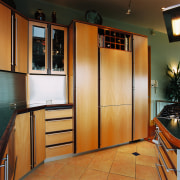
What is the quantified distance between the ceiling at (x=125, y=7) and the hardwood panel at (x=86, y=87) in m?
0.75

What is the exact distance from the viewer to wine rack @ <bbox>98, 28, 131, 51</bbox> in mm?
3049

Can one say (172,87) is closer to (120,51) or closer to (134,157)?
(120,51)

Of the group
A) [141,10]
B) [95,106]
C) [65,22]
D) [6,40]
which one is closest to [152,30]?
[141,10]

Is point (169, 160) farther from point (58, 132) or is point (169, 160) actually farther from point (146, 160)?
point (58, 132)

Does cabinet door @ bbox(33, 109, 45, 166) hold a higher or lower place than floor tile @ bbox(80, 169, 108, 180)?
higher

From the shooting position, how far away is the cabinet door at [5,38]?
77.2 inches

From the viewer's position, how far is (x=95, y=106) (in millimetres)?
2766

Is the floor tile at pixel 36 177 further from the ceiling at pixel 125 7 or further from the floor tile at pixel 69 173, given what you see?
the ceiling at pixel 125 7

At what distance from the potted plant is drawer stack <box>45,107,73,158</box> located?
12.6 ft

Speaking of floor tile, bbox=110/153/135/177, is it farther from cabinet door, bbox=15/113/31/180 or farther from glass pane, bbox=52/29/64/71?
glass pane, bbox=52/29/64/71

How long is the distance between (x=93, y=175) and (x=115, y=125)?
3.75ft

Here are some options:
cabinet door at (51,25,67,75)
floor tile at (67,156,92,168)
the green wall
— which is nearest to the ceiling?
the green wall

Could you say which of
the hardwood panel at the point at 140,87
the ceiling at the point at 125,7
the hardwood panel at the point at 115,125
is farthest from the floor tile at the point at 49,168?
the ceiling at the point at 125,7

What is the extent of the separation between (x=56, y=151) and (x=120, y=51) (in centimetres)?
229
